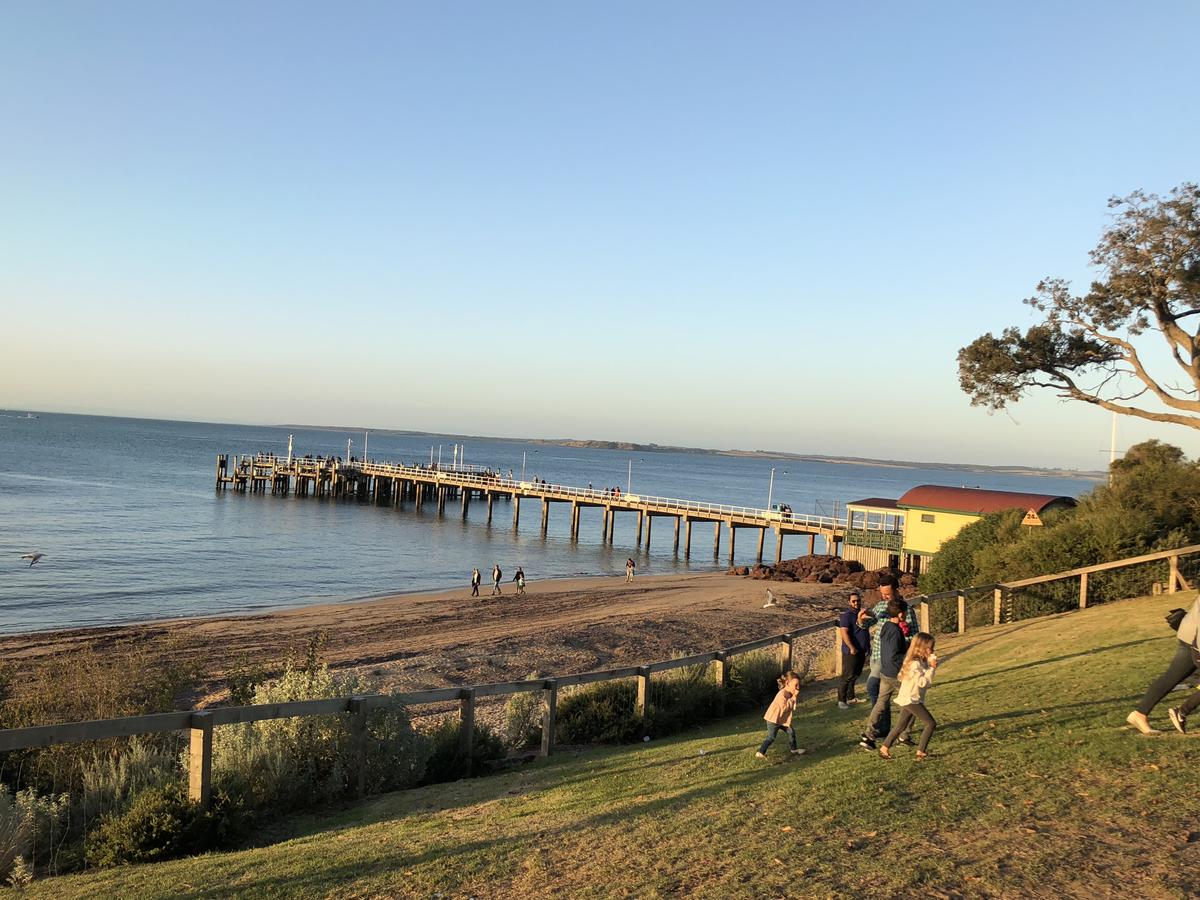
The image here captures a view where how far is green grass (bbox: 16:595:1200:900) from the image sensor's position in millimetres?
4965

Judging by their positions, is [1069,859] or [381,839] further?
[381,839]

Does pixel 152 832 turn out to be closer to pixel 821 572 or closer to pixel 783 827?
pixel 783 827

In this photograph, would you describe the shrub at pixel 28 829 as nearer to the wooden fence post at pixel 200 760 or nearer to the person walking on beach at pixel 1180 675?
the wooden fence post at pixel 200 760

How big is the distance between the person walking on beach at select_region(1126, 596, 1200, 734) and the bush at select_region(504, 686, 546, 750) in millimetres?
5736

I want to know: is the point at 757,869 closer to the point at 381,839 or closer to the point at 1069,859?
the point at 1069,859

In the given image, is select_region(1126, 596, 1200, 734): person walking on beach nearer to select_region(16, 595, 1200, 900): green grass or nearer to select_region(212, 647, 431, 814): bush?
select_region(16, 595, 1200, 900): green grass

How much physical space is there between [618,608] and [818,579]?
11.4 m

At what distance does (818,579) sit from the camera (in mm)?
38188

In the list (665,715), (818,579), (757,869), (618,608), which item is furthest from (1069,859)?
(818,579)

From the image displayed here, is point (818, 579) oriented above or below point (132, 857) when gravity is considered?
below

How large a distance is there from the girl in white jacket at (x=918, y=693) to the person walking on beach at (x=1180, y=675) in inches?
74.6

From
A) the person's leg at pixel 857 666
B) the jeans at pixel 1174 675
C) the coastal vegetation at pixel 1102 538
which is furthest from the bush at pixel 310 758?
the coastal vegetation at pixel 1102 538

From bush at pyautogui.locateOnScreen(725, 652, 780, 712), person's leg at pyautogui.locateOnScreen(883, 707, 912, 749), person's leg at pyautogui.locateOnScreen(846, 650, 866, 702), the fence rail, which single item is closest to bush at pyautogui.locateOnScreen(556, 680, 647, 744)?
the fence rail

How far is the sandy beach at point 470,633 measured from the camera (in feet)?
64.5
